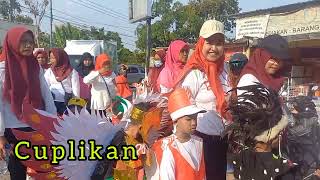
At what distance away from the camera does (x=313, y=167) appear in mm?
3455

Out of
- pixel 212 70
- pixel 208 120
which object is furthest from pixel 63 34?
pixel 208 120

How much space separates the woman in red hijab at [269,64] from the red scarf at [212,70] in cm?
18

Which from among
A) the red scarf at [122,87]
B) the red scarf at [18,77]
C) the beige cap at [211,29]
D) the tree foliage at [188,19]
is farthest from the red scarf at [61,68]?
the tree foliage at [188,19]

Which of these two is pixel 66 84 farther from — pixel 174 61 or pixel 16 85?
pixel 16 85

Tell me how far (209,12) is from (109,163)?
105 feet

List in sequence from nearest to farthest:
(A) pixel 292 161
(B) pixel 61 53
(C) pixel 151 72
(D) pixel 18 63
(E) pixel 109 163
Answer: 1. (A) pixel 292 161
2. (E) pixel 109 163
3. (D) pixel 18 63
4. (B) pixel 61 53
5. (C) pixel 151 72

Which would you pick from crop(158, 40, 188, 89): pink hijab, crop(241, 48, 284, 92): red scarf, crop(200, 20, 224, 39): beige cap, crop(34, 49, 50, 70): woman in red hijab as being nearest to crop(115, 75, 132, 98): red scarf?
crop(34, 49, 50, 70): woman in red hijab

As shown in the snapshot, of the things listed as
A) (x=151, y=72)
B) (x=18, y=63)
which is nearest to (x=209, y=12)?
(x=151, y=72)

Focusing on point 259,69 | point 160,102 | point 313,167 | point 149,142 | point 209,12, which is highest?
point 209,12

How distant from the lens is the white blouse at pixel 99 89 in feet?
23.6

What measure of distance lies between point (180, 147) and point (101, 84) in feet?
14.3

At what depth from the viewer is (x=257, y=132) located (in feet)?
10.6

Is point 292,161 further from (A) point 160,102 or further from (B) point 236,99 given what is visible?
(A) point 160,102

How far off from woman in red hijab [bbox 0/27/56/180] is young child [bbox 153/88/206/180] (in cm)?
138
